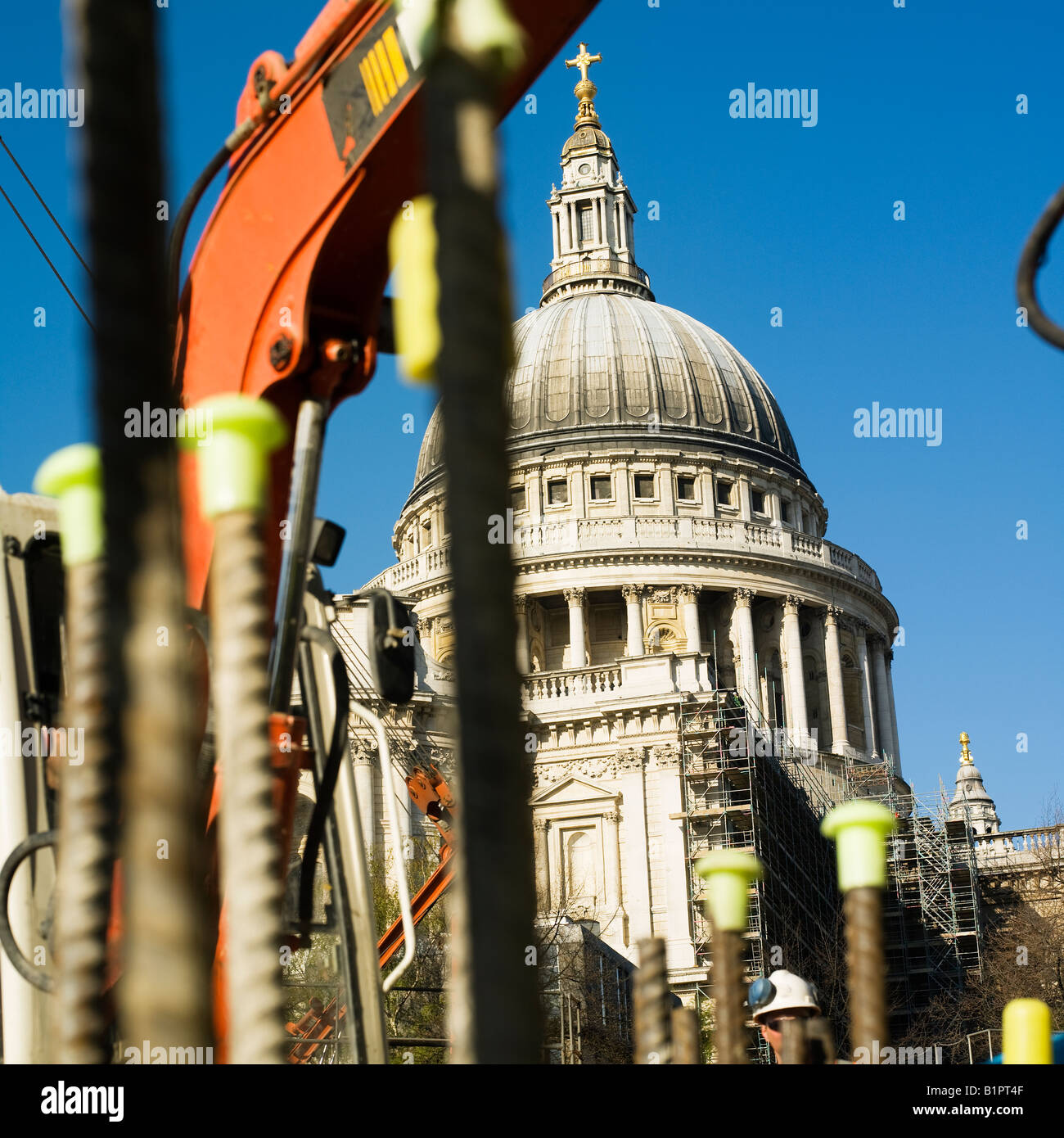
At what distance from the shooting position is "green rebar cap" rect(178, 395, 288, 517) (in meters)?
2.14

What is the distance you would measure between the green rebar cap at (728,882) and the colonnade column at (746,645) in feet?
206

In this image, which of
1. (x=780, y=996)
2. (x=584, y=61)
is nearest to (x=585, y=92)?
(x=584, y=61)

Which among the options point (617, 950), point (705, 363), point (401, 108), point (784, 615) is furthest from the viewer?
point (705, 363)

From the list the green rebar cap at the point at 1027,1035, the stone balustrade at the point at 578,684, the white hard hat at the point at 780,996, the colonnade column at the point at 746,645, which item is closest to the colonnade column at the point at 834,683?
the colonnade column at the point at 746,645

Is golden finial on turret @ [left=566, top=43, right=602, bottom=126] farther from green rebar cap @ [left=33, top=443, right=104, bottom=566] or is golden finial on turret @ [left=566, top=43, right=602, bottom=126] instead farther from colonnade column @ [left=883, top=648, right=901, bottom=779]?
green rebar cap @ [left=33, top=443, right=104, bottom=566]

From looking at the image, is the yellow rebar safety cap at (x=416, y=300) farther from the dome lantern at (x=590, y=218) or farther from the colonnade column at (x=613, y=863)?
the dome lantern at (x=590, y=218)

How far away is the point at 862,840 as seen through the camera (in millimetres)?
2344

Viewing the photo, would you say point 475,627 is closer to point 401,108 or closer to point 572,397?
point 401,108

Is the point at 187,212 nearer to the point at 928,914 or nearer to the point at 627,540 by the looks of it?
the point at 928,914

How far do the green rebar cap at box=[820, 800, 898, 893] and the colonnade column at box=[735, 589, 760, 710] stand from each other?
2496 inches

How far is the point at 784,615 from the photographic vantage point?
225 ft

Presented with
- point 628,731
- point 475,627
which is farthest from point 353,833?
point 628,731
